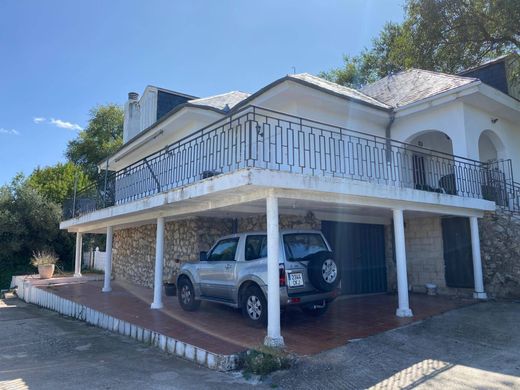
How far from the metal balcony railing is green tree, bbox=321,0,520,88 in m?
4.32

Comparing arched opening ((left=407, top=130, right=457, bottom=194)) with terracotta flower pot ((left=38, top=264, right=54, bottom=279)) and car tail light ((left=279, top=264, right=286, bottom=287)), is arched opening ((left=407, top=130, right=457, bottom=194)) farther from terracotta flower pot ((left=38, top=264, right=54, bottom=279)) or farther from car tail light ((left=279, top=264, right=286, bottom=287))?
terracotta flower pot ((left=38, top=264, right=54, bottom=279))

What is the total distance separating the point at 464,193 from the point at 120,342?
9.36 metres

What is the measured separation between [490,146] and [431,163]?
3937 mm

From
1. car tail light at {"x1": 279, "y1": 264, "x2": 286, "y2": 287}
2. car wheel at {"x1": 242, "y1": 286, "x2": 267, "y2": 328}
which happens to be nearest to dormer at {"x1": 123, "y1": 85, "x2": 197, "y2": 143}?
car wheel at {"x1": 242, "y1": 286, "x2": 267, "y2": 328}

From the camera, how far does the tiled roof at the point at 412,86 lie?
11.6m

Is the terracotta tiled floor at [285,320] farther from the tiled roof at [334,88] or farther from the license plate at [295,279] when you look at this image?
the tiled roof at [334,88]

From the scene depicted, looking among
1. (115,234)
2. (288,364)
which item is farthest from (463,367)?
(115,234)

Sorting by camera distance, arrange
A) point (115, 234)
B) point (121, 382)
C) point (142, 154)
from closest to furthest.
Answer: point (121, 382) → point (142, 154) → point (115, 234)

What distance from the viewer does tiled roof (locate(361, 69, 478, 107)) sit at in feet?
37.9

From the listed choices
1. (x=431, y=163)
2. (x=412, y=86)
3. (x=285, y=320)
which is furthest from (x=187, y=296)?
(x=412, y=86)

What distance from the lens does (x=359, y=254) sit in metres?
11.7

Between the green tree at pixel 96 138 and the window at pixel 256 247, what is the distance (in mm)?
29619

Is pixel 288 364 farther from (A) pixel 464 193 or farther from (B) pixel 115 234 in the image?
(B) pixel 115 234

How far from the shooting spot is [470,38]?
13.5 meters
